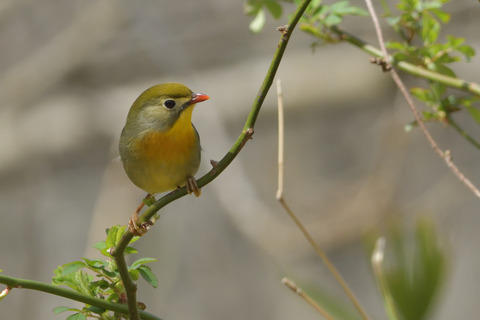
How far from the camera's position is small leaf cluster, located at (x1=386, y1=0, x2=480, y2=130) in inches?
76.9

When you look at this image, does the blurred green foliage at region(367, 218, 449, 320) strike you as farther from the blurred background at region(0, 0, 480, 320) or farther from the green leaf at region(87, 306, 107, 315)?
the blurred background at region(0, 0, 480, 320)

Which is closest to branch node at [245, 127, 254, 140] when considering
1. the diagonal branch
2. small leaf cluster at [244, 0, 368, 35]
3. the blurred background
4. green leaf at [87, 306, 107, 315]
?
the diagonal branch

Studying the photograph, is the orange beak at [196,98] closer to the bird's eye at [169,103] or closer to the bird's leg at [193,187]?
the bird's eye at [169,103]

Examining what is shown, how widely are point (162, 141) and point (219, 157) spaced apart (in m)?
3.04

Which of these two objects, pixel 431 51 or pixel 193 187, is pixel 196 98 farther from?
pixel 431 51

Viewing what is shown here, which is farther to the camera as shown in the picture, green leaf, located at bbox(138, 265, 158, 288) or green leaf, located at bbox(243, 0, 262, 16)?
green leaf, located at bbox(243, 0, 262, 16)

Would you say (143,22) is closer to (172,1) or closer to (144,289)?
(172,1)

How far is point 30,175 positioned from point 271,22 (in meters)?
2.57

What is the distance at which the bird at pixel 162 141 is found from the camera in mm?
1967

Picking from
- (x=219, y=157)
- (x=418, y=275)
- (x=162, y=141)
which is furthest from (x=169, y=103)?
(x=219, y=157)

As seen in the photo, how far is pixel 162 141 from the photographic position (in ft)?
6.64

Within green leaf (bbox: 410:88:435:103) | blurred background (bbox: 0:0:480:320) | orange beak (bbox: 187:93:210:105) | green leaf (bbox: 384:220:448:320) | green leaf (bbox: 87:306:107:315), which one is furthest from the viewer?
blurred background (bbox: 0:0:480:320)

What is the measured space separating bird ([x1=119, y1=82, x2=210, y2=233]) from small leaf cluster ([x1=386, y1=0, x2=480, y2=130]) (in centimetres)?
59

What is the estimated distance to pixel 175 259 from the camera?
5621 mm
